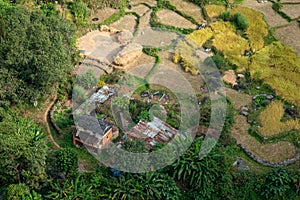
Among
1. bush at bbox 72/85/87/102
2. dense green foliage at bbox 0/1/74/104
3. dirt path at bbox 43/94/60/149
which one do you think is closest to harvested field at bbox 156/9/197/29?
bush at bbox 72/85/87/102

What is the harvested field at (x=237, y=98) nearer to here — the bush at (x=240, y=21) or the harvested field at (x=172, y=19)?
the bush at (x=240, y=21)

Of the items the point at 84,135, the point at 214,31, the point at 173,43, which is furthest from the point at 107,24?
the point at 84,135

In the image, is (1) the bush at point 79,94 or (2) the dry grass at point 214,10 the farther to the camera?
(2) the dry grass at point 214,10

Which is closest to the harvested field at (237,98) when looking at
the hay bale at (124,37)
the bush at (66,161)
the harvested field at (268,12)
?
the hay bale at (124,37)

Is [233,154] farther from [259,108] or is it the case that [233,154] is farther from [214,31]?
[214,31]

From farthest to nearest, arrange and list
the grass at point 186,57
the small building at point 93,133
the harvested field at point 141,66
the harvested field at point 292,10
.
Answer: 1. the harvested field at point 292,10
2. the grass at point 186,57
3. the harvested field at point 141,66
4. the small building at point 93,133

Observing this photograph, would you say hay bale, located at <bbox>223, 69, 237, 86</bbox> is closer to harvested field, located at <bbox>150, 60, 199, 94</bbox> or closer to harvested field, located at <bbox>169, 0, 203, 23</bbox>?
harvested field, located at <bbox>150, 60, 199, 94</bbox>

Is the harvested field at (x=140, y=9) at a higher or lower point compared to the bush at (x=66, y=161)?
lower
